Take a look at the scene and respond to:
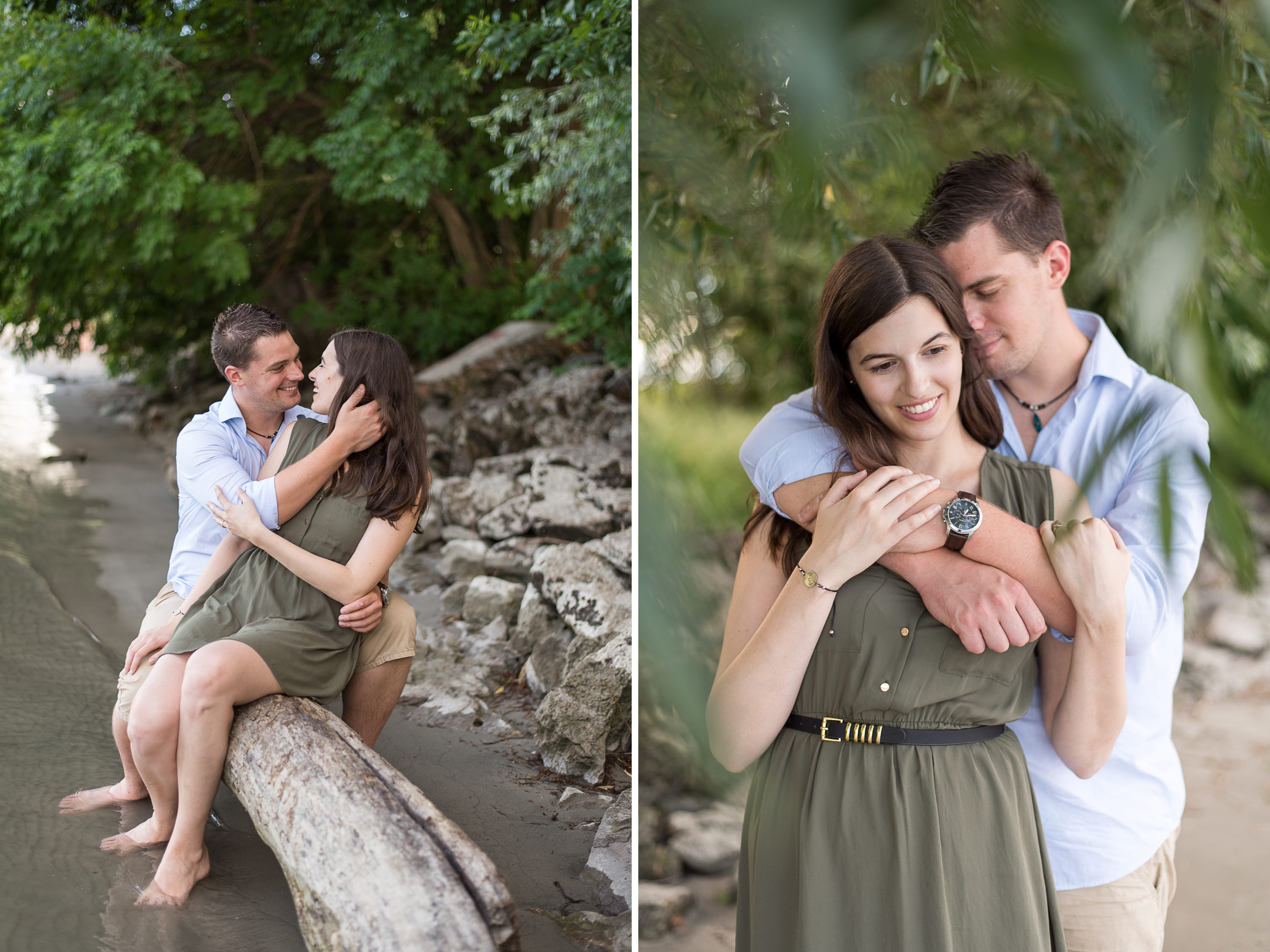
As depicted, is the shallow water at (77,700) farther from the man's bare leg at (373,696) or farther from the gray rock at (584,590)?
the gray rock at (584,590)

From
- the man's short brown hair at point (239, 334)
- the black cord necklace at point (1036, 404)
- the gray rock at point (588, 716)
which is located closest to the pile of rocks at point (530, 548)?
the gray rock at point (588, 716)

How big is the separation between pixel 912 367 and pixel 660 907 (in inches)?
90.3

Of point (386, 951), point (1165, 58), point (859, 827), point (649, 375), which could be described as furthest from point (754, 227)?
point (386, 951)

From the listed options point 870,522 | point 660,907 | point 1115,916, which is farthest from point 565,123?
point 660,907

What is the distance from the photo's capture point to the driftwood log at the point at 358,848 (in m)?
1.26

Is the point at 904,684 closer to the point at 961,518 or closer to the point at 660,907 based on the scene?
the point at 961,518

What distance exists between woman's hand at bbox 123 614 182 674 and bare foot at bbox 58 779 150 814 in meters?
0.18

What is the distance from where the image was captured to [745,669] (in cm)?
112

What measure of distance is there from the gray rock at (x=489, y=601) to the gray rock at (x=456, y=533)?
0.71 ft

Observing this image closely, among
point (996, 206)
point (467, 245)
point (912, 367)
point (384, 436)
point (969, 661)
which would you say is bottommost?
point (969, 661)

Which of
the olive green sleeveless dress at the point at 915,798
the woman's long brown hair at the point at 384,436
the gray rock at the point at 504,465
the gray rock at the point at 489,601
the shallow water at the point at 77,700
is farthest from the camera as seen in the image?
the gray rock at the point at 504,465

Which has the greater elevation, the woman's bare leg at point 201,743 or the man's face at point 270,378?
the man's face at point 270,378

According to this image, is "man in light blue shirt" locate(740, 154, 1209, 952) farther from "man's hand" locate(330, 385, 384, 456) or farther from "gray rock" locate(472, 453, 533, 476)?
"gray rock" locate(472, 453, 533, 476)

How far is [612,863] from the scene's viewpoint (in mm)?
1671
